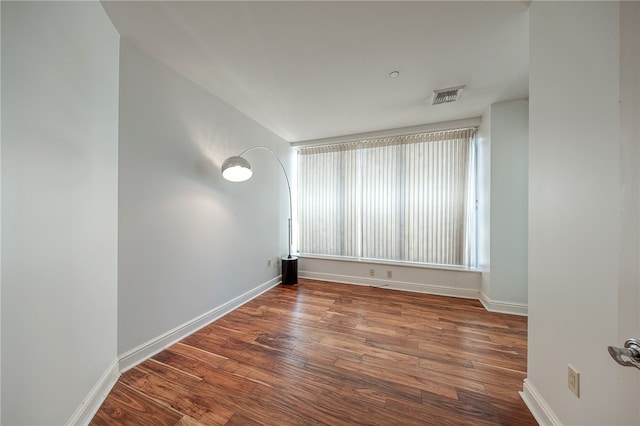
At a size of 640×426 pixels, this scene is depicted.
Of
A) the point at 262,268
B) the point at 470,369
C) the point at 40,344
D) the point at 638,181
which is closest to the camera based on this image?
the point at 638,181

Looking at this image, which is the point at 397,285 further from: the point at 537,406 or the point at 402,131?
the point at 402,131

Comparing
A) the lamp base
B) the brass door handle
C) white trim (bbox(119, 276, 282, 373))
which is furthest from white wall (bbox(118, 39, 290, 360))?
the brass door handle

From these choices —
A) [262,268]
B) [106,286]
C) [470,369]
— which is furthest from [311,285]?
[106,286]

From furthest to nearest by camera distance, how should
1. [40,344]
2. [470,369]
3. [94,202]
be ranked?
[470,369], [94,202], [40,344]

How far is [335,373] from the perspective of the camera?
168 cm

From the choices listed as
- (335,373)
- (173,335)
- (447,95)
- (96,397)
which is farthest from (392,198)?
(96,397)

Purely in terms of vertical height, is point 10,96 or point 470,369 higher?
point 10,96

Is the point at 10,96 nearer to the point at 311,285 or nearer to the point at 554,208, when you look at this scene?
the point at 554,208

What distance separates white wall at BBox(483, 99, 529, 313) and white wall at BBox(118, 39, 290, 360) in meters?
3.23

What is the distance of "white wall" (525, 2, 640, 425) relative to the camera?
867mm

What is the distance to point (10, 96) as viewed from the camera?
94 centimetres

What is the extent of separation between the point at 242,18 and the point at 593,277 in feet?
8.15

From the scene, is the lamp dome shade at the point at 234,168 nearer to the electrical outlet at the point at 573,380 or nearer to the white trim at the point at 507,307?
the electrical outlet at the point at 573,380

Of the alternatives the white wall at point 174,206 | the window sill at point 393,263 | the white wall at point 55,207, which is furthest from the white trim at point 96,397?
the window sill at point 393,263
